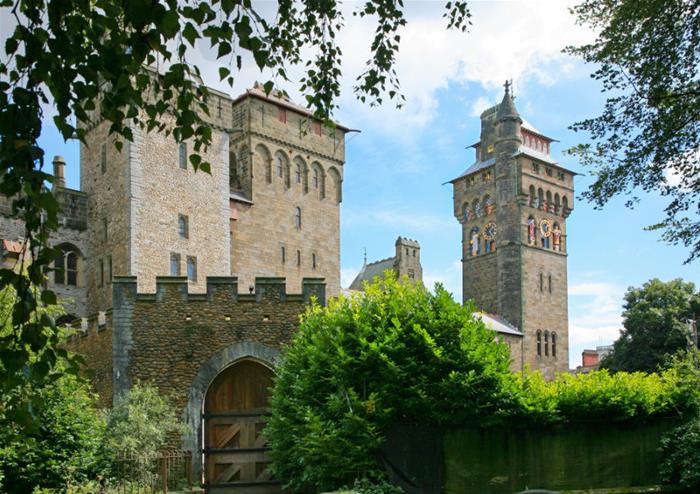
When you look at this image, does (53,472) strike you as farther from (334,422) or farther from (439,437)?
(439,437)

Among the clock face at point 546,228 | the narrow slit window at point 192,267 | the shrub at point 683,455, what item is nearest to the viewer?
the shrub at point 683,455

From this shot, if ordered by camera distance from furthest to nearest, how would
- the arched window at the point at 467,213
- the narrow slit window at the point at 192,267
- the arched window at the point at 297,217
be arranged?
the arched window at the point at 467,213, the arched window at the point at 297,217, the narrow slit window at the point at 192,267

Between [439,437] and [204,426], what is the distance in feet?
22.3

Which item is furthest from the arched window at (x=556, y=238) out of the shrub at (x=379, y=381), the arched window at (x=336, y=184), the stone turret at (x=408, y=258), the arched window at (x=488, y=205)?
the shrub at (x=379, y=381)

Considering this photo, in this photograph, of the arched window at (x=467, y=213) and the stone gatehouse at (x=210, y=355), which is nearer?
the stone gatehouse at (x=210, y=355)

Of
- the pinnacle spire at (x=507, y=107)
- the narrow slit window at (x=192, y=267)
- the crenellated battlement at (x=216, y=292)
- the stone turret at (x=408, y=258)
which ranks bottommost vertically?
the crenellated battlement at (x=216, y=292)

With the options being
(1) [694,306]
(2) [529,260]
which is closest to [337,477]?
(1) [694,306]

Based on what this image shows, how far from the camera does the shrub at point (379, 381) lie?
13.5 metres

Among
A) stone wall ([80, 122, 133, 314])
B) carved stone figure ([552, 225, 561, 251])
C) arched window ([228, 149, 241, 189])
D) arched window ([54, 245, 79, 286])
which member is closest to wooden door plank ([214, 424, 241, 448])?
stone wall ([80, 122, 133, 314])

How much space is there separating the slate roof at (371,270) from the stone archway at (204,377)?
44.3m

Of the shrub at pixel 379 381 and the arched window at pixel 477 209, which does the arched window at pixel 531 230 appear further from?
the shrub at pixel 379 381

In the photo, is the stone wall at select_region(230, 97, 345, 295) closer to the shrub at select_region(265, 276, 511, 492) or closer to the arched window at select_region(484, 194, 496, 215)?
the arched window at select_region(484, 194, 496, 215)

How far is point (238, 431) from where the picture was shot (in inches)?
722

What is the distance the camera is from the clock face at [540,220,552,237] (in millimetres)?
61597
